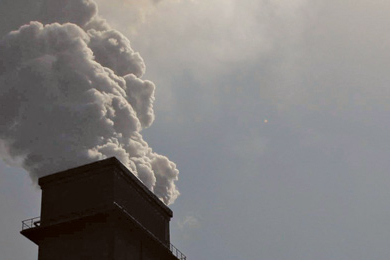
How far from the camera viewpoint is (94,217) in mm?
44781

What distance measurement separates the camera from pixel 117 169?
46.4 m

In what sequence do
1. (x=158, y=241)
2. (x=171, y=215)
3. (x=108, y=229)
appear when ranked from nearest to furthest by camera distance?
(x=108, y=229) < (x=158, y=241) < (x=171, y=215)

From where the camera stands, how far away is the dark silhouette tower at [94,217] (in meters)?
44.7

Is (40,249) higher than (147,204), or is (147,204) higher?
(147,204)

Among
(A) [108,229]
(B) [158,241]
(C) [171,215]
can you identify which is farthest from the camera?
(C) [171,215]

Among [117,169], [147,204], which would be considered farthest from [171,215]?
[117,169]

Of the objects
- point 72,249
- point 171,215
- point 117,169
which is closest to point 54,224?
point 72,249

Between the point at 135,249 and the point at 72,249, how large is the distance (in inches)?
149

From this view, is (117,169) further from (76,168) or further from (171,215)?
(171,215)

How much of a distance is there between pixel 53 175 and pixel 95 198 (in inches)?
127

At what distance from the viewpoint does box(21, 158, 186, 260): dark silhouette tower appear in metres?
44.7

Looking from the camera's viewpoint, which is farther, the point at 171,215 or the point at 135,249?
the point at 171,215

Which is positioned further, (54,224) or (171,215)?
(171,215)

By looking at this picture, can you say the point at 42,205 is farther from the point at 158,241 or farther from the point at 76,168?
the point at 158,241
